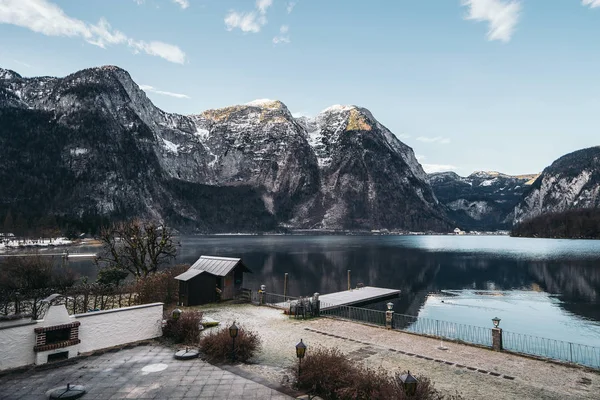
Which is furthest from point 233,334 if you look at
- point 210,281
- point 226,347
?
point 210,281

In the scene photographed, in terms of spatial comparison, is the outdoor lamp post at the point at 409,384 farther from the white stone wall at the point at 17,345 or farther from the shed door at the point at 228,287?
the shed door at the point at 228,287

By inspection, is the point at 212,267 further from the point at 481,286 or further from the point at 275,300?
the point at 481,286

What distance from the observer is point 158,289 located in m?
33.9

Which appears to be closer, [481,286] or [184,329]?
[184,329]

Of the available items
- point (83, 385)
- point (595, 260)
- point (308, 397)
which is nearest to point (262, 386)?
point (308, 397)

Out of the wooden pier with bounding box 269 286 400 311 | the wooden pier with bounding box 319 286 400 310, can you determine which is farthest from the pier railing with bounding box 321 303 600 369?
the wooden pier with bounding box 319 286 400 310

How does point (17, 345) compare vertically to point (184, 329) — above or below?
above

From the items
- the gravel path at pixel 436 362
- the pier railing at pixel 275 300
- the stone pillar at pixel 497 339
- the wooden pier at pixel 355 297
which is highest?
the stone pillar at pixel 497 339

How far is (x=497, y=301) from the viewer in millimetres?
55812

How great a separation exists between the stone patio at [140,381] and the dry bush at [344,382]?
4.34 ft

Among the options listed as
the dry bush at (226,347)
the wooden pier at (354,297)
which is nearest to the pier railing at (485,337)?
the wooden pier at (354,297)

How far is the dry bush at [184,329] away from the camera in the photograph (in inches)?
856

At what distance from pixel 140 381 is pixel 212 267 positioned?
22413 millimetres

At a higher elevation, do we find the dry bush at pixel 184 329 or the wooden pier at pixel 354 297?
the dry bush at pixel 184 329
